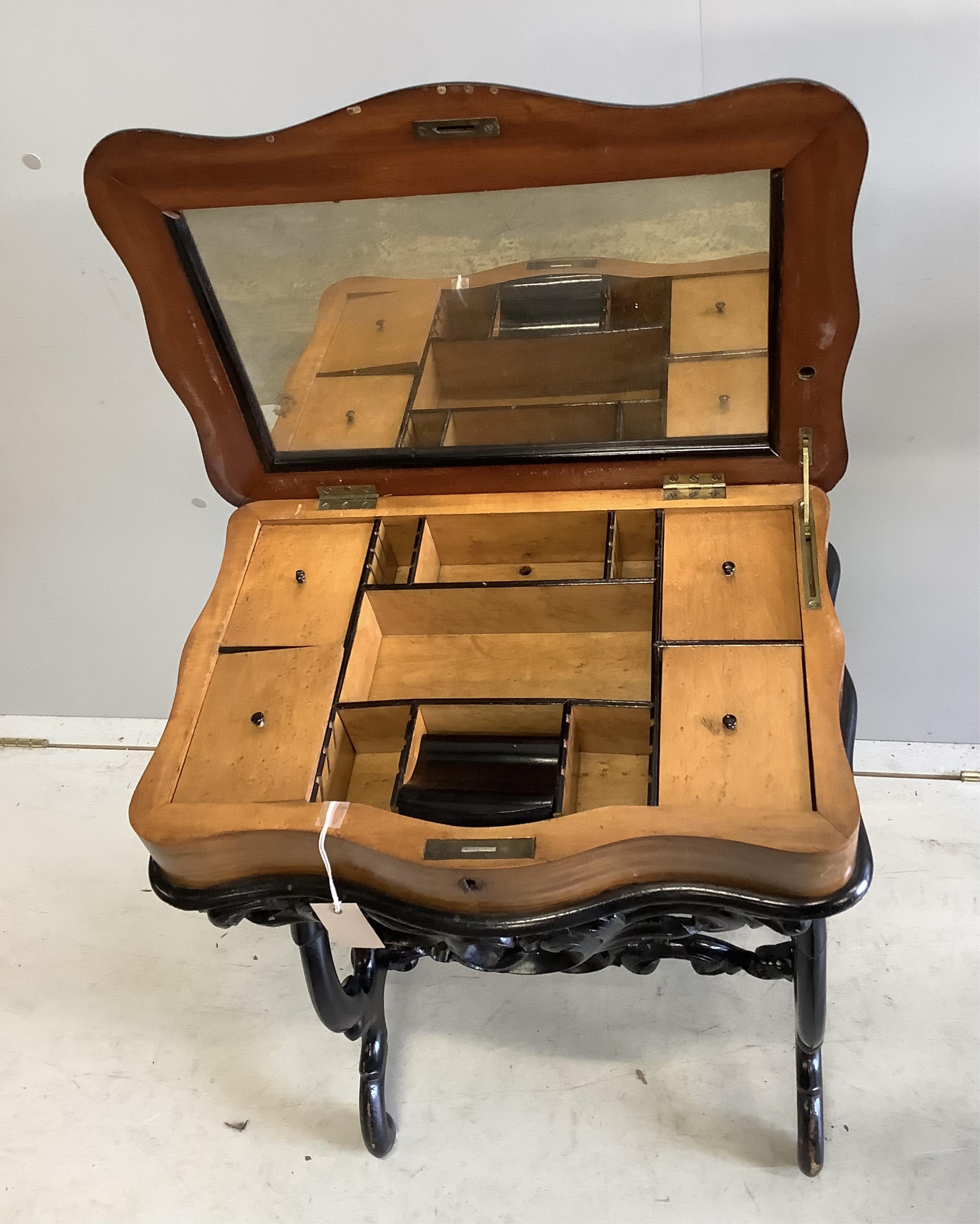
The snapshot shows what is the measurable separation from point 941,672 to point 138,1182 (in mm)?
1701

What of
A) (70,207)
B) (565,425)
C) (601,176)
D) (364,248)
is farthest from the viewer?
(70,207)

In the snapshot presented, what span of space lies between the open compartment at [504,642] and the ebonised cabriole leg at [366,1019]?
0.42m

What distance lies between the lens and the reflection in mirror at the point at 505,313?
112 centimetres

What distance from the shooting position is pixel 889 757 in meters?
2.10

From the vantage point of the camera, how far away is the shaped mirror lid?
1.03m

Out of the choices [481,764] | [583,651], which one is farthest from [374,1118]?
[583,651]

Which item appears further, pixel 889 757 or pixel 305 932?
pixel 889 757

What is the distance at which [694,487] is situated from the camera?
131 centimetres

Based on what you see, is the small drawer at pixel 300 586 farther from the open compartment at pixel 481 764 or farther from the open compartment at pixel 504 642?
the open compartment at pixel 481 764

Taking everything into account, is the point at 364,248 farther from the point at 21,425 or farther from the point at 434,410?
the point at 21,425

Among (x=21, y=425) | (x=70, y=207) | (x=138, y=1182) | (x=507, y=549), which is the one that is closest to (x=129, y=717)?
(x=21, y=425)

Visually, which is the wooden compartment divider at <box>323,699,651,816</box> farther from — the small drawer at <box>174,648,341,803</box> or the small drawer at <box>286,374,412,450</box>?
the small drawer at <box>286,374,412,450</box>

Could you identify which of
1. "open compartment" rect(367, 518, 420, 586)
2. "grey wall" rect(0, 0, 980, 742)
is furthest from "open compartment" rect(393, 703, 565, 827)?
"grey wall" rect(0, 0, 980, 742)

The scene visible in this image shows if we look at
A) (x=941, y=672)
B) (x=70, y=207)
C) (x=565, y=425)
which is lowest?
(x=941, y=672)
